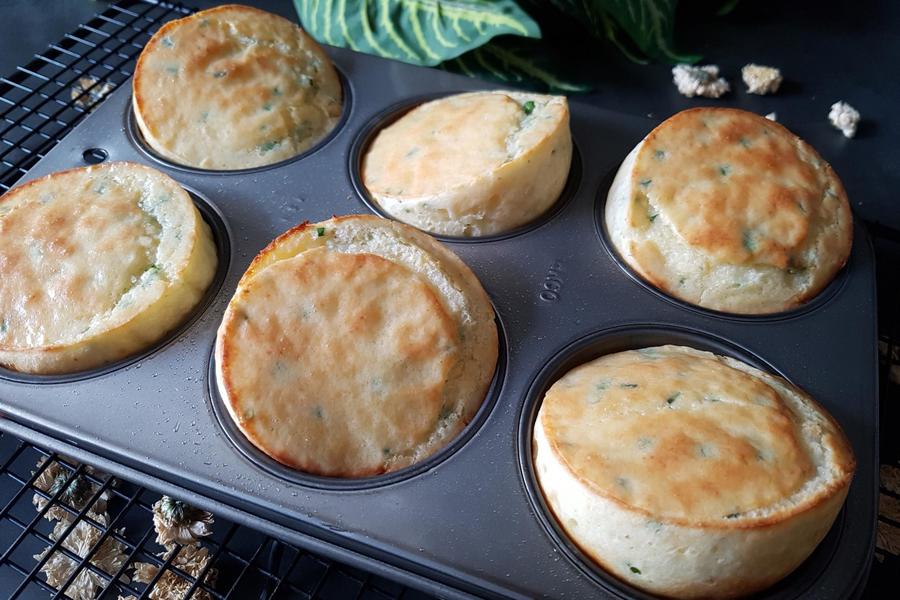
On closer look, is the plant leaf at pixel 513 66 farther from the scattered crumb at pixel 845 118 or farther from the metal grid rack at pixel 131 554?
the metal grid rack at pixel 131 554

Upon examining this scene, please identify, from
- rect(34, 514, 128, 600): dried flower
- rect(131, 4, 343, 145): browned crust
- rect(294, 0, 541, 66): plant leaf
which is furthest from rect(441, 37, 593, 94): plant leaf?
rect(34, 514, 128, 600): dried flower

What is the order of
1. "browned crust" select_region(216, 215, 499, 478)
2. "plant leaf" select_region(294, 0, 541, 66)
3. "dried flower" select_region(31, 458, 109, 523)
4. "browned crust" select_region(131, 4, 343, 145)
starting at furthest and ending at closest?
"plant leaf" select_region(294, 0, 541, 66)
"browned crust" select_region(131, 4, 343, 145)
"dried flower" select_region(31, 458, 109, 523)
"browned crust" select_region(216, 215, 499, 478)

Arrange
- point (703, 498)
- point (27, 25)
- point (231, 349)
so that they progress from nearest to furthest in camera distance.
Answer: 1. point (703, 498)
2. point (231, 349)
3. point (27, 25)

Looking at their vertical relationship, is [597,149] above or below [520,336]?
above

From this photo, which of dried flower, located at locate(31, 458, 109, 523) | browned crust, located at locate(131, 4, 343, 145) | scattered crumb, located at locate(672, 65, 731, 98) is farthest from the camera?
scattered crumb, located at locate(672, 65, 731, 98)

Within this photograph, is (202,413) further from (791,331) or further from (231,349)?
(791,331)

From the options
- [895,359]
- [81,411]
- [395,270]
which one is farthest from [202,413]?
[895,359]

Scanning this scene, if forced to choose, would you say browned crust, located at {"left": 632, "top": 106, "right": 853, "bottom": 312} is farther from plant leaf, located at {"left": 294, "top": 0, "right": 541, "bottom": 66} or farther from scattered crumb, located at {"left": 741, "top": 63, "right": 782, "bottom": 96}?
scattered crumb, located at {"left": 741, "top": 63, "right": 782, "bottom": 96}
